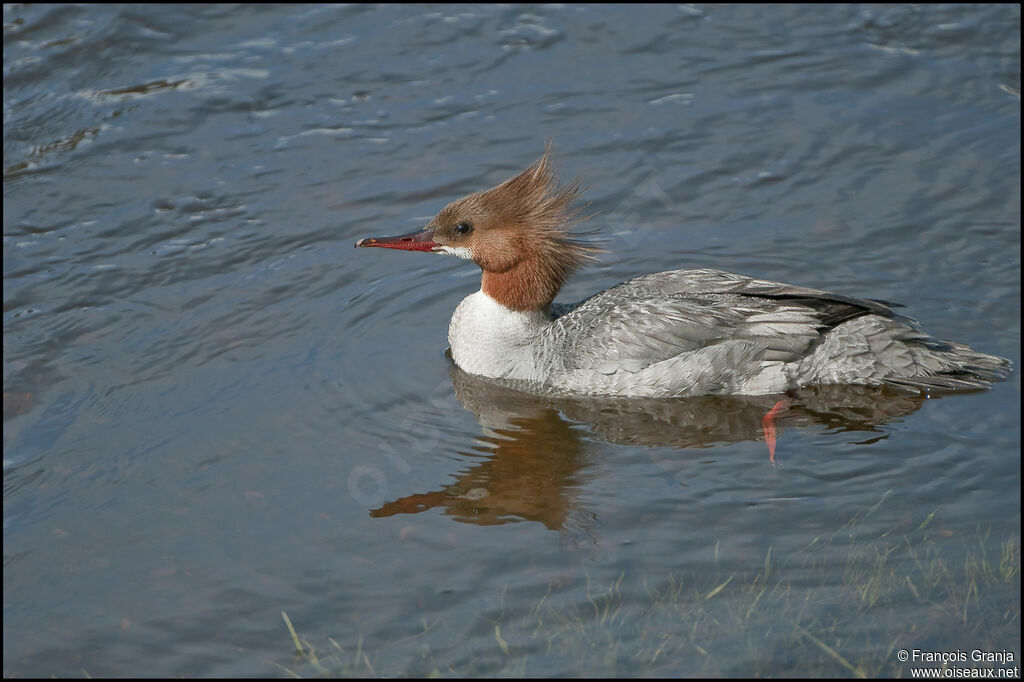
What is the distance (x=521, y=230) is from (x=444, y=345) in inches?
47.2

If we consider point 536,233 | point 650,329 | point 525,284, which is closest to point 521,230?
point 536,233

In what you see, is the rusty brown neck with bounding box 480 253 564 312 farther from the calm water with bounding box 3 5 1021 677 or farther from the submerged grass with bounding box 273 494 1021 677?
the submerged grass with bounding box 273 494 1021 677

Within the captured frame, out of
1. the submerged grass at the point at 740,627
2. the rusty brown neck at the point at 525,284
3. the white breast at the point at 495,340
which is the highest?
the rusty brown neck at the point at 525,284

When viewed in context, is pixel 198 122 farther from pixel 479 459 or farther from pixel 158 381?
pixel 479 459

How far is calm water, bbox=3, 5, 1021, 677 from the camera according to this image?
5672 mm

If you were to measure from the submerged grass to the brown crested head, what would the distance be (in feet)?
9.36

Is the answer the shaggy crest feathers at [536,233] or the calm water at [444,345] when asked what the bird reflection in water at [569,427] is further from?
the shaggy crest feathers at [536,233]

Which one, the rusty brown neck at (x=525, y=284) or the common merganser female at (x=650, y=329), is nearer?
the common merganser female at (x=650, y=329)

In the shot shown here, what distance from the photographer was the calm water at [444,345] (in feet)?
18.6

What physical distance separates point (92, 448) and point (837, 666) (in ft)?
15.9

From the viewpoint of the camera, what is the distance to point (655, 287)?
26.0 ft

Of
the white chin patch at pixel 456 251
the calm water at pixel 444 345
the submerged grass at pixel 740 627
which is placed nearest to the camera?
the submerged grass at pixel 740 627

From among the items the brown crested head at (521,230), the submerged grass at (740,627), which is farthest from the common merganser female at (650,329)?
the submerged grass at (740,627)

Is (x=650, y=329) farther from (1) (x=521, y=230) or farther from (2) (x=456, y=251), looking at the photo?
(2) (x=456, y=251)
